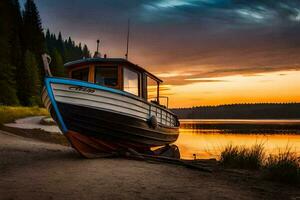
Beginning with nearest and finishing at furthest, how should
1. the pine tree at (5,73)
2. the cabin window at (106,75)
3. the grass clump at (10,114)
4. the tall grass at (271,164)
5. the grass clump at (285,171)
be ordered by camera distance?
the grass clump at (285,171) → the tall grass at (271,164) → the cabin window at (106,75) → the grass clump at (10,114) → the pine tree at (5,73)

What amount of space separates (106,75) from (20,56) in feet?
179

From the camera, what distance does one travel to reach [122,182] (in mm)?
8367

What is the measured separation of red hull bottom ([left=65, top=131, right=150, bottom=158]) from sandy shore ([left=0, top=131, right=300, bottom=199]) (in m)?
0.98

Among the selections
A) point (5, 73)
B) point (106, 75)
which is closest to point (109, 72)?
point (106, 75)

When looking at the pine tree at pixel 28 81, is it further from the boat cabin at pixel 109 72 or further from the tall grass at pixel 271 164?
the tall grass at pixel 271 164

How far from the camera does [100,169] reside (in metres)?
10.1

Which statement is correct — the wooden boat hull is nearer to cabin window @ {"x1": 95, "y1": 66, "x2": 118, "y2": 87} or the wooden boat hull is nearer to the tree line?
cabin window @ {"x1": 95, "y1": 66, "x2": 118, "y2": 87}

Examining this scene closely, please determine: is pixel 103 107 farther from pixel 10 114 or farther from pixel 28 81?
pixel 28 81

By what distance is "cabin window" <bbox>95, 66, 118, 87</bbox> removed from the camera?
14.6 meters

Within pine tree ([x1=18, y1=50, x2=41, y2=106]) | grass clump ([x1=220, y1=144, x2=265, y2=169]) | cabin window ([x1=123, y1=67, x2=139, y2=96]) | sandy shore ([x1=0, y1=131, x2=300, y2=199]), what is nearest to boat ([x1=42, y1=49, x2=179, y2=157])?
cabin window ([x1=123, y1=67, x2=139, y2=96])

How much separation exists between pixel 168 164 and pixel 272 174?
3.38 m

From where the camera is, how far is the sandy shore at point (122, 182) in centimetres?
726

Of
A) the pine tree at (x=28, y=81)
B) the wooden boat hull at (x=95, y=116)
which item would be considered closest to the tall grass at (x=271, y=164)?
the wooden boat hull at (x=95, y=116)

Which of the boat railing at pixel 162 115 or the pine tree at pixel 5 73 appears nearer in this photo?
the boat railing at pixel 162 115
